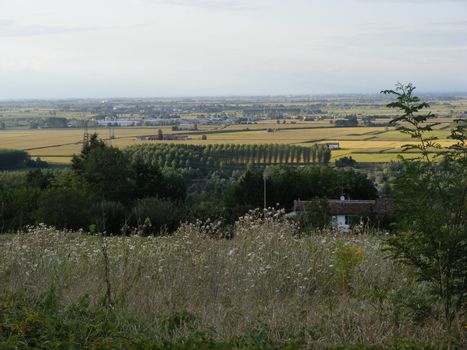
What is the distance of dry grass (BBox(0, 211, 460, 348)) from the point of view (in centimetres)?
513

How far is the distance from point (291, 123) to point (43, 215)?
2108 inches

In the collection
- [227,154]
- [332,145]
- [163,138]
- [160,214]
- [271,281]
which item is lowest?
[227,154]

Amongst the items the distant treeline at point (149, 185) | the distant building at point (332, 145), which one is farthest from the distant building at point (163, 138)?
the distant building at point (332, 145)

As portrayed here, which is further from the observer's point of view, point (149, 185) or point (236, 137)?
point (236, 137)

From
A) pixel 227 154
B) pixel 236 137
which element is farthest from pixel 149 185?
pixel 236 137

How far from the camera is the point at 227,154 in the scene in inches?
1973

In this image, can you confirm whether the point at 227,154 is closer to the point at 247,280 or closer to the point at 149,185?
the point at 149,185

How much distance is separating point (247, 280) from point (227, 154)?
43897mm

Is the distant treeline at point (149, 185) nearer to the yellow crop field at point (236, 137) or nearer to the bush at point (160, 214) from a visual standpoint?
the bush at point (160, 214)

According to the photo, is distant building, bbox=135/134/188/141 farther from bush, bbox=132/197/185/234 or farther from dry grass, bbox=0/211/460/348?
dry grass, bbox=0/211/460/348

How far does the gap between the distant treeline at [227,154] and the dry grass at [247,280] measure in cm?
3877

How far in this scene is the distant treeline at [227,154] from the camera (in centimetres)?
4750

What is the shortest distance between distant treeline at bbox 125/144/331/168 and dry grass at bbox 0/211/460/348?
38772 mm

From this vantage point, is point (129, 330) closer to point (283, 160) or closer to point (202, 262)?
point (202, 262)
